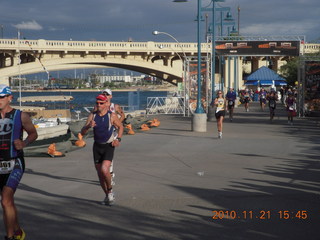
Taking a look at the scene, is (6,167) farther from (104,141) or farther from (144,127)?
(144,127)

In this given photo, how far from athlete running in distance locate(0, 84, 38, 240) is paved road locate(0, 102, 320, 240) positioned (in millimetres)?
632

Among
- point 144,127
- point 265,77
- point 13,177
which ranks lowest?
point 144,127

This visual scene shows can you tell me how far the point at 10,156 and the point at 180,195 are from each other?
3576mm

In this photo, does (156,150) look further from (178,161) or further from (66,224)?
(66,224)

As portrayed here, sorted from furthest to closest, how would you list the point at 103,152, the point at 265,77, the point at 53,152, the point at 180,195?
the point at 265,77 → the point at 53,152 → the point at 180,195 → the point at 103,152

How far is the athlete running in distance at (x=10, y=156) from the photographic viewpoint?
5.31 meters

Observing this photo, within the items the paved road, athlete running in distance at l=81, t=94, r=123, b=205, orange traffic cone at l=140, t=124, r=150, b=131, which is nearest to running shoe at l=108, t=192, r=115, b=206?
athlete running in distance at l=81, t=94, r=123, b=205

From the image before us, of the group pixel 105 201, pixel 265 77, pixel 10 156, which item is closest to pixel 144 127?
pixel 105 201

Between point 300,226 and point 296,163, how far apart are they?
5694 millimetres

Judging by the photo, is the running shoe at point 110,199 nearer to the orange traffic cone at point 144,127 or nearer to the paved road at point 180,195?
the paved road at point 180,195

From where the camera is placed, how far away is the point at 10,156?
5.41m

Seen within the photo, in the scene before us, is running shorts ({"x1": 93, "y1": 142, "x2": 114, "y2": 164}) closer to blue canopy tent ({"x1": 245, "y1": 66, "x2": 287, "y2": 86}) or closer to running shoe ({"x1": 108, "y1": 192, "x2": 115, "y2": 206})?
running shoe ({"x1": 108, "y1": 192, "x2": 115, "y2": 206})

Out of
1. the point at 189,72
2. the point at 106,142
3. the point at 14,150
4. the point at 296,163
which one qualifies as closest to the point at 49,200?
the point at 106,142

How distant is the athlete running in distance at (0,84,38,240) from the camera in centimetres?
531
